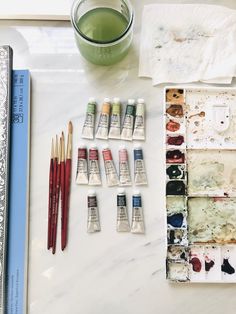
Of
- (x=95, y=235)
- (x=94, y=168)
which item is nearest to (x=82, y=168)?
(x=94, y=168)

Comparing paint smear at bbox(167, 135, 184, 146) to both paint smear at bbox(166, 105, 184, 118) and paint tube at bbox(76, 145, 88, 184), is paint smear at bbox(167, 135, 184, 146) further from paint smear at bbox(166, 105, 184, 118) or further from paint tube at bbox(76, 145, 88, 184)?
paint tube at bbox(76, 145, 88, 184)

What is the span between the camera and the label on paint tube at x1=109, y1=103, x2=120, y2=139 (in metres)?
0.85

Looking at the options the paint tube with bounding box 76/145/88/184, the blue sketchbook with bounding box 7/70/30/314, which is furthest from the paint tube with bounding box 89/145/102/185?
the blue sketchbook with bounding box 7/70/30/314

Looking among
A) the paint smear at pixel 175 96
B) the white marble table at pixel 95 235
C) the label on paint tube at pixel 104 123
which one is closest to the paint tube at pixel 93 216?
→ the white marble table at pixel 95 235

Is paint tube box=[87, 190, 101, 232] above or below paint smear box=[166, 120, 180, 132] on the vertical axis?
below

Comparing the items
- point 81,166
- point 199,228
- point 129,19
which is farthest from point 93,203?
point 129,19

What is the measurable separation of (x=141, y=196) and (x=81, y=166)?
0.12 m

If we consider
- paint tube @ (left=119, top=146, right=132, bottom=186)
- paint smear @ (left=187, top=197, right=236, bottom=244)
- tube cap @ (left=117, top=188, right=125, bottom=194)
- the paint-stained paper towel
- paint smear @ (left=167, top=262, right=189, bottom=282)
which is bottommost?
paint smear @ (left=167, top=262, right=189, bottom=282)

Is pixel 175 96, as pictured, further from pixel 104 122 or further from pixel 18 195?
pixel 18 195

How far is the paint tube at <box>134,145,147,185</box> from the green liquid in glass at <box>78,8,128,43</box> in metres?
0.22

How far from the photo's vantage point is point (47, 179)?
84cm

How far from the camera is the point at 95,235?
32.5 inches

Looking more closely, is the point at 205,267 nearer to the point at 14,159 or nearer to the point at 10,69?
the point at 14,159

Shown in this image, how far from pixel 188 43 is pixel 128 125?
0.66 ft
